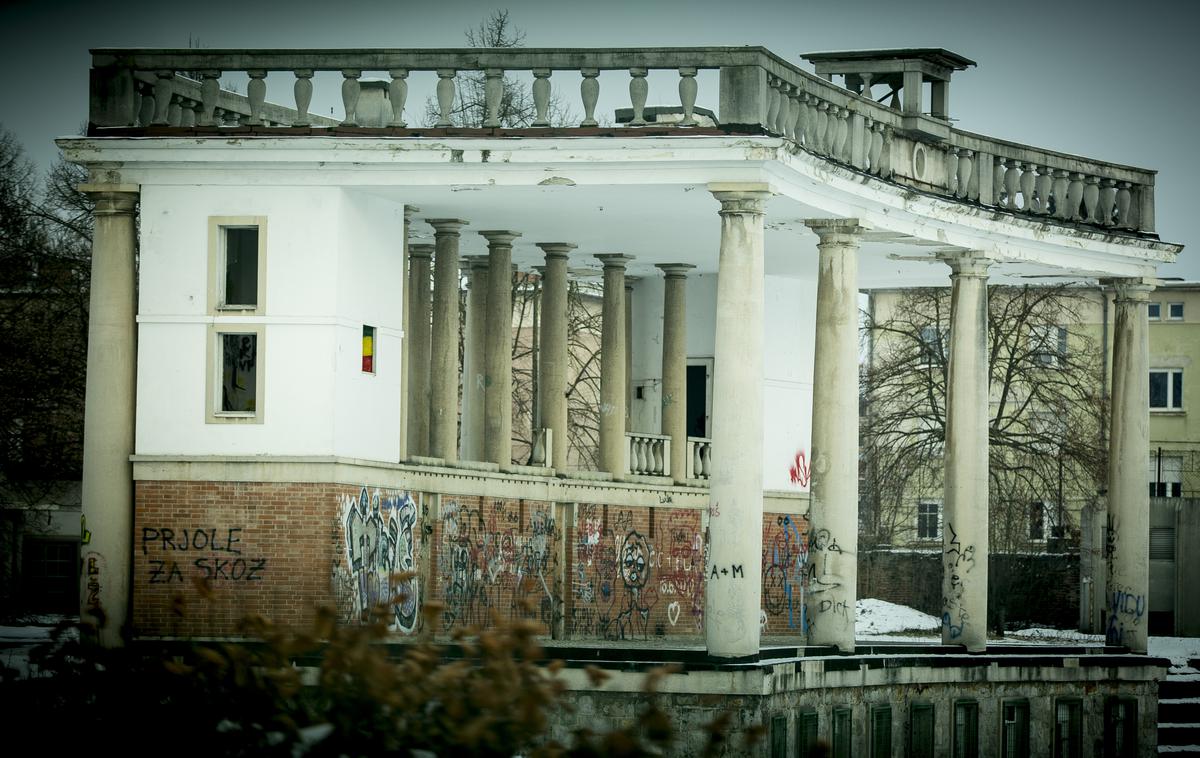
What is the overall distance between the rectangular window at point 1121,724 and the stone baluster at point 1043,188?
859cm

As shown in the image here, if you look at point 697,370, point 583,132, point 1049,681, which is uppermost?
point 583,132

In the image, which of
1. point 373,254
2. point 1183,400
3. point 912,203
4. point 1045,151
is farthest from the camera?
point 1183,400

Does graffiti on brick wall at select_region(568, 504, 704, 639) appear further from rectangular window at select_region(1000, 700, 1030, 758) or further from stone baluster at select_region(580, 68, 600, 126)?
stone baluster at select_region(580, 68, 600, 126)

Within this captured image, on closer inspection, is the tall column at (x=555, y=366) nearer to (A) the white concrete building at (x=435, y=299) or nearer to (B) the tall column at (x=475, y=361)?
(A) the white concrete building at (x=435, y=299)

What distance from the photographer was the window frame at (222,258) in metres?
26.9

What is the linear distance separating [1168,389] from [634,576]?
38.8 metres

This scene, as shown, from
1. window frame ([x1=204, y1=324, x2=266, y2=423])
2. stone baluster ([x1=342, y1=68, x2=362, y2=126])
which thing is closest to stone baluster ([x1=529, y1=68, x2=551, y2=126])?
stone baluster ([x1=342, y1=68, x2=362, y2=126])

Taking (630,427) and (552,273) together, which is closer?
(552,273)

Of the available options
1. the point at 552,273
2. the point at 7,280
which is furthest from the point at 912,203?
the point at 7,280

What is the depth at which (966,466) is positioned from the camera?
32.7m

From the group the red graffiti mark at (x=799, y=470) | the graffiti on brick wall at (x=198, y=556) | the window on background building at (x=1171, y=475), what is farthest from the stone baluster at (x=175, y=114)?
the window on background building at (x=1171, y=475)

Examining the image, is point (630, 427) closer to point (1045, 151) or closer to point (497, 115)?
point (1045, 151)

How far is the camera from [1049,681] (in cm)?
3209

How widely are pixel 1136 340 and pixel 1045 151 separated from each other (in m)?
4.13
